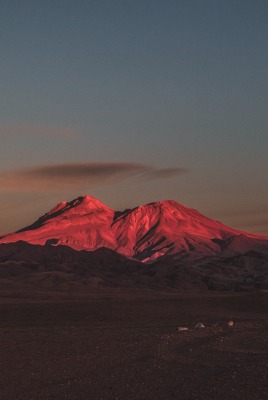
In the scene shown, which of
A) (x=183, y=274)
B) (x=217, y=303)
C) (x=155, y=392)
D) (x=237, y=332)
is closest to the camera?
(x=155, y=392)

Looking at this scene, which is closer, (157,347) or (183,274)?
(157,347)

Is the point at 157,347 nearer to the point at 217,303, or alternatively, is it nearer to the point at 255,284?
the point at 217,303

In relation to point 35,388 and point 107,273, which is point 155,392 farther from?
point 107,273

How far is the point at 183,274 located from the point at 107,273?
11972mm

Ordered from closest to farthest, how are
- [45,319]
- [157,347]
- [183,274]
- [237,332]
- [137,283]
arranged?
[157,347], [237,332], [45,319], [137,283], [183,274]

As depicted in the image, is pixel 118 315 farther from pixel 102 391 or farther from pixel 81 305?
pixel 102 391

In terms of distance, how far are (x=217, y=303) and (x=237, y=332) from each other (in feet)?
81.4

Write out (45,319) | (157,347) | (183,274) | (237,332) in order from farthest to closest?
(183,274) → (45,319) → (237,332) → (157,347)

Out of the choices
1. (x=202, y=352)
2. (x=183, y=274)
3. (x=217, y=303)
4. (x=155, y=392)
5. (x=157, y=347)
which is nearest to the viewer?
(x=155, y=392)

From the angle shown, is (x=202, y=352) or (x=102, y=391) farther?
(x=202, y=352)

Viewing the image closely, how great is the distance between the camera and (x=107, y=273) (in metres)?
114

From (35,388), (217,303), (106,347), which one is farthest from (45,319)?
(35,388)

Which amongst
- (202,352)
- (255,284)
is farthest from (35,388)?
(255,284)

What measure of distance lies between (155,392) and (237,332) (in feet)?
47.3
